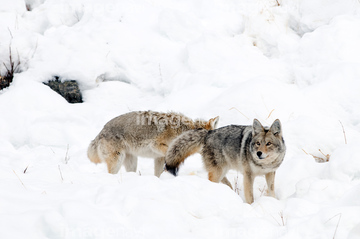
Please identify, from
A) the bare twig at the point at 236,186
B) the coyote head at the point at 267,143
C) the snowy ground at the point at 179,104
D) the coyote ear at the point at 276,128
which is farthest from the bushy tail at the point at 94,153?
the coyote ear at the point at 276,128

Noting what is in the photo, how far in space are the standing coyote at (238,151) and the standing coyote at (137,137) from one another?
2.84 feet

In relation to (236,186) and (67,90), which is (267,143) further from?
(67,90)

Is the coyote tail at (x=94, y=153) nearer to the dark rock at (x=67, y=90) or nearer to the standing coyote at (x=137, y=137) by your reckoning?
the standing coyote at (x=137, y=137)

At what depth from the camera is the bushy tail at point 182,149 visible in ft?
20.9

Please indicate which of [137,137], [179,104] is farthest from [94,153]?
[179,104]

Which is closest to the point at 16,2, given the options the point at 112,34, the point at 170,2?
the point at 112,34

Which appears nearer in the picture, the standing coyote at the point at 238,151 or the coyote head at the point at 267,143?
the coyote head at the point at 267,143

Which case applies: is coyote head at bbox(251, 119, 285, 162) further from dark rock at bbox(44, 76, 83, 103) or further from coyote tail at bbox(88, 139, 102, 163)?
dark rock at bbox(44, 76, 83, 103)

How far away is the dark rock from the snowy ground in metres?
0.23

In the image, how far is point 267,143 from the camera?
19.3 ft

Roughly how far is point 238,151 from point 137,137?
212 cm

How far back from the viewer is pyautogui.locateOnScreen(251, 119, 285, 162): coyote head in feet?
19.1

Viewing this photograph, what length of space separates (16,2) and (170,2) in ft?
16.4

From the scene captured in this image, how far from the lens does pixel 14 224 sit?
3.39m
